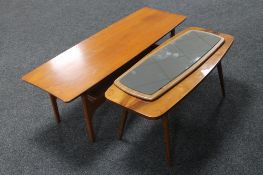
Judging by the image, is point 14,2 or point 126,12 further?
point 14,2

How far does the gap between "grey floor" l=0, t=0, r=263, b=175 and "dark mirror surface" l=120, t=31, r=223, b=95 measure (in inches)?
A: 17.1

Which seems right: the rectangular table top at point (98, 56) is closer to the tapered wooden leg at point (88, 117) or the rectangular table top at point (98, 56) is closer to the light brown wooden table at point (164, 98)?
the tapered wooden leg at point (88, 117)

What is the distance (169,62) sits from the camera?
1630 millimetres

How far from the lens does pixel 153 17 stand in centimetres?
212

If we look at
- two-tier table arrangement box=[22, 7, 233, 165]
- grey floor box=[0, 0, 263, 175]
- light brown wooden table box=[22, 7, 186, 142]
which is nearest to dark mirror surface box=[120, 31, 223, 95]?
two-tier table arrangement box=[22, 7, 233, 165]

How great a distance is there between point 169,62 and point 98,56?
0.42 m

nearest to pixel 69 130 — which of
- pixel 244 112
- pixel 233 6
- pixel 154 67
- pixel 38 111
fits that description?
pixel 38 111

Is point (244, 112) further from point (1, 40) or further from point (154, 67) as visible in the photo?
point (1, 40)

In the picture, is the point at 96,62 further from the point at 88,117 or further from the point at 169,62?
the point at 169,62

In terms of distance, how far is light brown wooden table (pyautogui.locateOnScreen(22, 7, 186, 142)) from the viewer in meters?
1.63

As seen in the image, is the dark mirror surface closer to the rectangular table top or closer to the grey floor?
the rectangular table top

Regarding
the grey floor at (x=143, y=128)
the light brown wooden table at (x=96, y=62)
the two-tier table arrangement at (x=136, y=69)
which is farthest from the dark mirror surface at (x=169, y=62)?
the grey floor at (x=143, y=128)

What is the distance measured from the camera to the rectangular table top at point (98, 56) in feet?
5.35

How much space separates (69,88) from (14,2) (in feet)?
7.51
